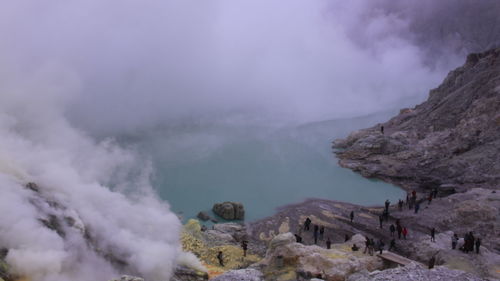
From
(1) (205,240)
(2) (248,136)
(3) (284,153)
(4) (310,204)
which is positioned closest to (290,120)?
(2) (248,136)

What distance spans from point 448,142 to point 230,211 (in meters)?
28.2

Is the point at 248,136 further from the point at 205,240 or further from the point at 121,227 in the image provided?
the point at 121,227

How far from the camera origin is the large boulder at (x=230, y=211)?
126ft

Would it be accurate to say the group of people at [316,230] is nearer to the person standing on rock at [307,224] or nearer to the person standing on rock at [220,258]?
the person standing on rock at [307,224]

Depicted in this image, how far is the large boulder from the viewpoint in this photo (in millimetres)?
38438

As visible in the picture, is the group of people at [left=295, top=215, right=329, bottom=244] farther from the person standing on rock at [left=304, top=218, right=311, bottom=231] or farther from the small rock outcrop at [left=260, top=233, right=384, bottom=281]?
the small rock outcrop at [left=260, top=233, right=384, bottom=281]

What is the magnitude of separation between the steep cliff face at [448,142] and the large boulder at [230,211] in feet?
61.6

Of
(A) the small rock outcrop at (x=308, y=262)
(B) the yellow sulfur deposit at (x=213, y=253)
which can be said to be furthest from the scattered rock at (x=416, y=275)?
(B) the yellow sulfur deposit at (x=213, y=253)

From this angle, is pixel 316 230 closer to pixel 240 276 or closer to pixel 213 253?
pixel 213 253

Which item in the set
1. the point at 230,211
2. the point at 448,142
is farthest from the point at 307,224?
the point at 448,142

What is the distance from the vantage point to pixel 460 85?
195 ft

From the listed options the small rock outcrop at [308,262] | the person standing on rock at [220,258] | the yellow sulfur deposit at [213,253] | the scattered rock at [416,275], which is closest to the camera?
the scattered rock at [416,275]

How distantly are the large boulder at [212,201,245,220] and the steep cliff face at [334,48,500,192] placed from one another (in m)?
18.8

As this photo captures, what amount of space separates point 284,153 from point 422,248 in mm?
36815
